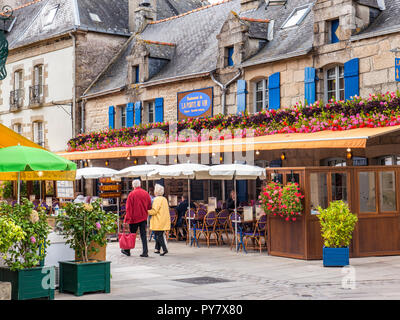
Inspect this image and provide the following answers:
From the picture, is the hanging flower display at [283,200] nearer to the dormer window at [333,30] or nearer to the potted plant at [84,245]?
the potted plant at [84,245]

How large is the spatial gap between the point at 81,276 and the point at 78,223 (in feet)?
2.24

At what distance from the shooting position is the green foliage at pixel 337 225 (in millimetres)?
9836

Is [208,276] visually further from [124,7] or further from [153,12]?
[124,7]

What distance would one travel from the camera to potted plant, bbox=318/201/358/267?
32.3 ft

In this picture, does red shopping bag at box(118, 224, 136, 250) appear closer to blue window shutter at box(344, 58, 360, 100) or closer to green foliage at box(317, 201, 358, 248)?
green foliage at box(317, 201, 358, 248)

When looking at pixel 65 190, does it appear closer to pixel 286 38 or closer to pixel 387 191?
pixel 286 38

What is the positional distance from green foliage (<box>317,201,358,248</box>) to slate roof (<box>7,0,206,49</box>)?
16.1 meters

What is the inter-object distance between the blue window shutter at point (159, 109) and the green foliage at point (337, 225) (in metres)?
10.8

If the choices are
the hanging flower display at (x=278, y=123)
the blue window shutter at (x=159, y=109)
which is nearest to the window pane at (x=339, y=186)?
the hanging flower display at (x=278, y=123)

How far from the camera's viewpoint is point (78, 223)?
25.8ft

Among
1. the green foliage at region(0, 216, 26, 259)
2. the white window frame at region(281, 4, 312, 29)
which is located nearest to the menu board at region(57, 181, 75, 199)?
the white window frame at region(281, 4, 312, 29)

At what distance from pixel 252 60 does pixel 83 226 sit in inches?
409

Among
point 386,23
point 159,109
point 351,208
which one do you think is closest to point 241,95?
point 159,109
